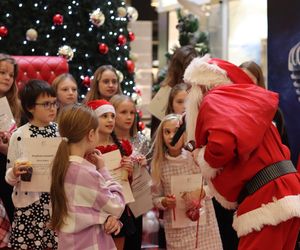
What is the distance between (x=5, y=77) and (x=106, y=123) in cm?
83

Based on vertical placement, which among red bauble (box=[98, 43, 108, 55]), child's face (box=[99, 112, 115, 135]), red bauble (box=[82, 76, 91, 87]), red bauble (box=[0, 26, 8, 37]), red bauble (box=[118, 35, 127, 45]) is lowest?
child's face (box=[99, 112, 115, 135])

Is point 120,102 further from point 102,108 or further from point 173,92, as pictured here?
point 173,92

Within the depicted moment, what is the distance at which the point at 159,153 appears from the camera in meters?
3.97

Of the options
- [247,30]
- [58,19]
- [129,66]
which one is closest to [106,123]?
[58,19]

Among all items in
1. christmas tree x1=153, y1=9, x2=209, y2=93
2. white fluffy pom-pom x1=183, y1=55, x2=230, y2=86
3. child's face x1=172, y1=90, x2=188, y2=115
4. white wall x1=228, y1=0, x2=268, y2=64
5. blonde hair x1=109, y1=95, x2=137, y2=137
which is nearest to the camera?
white fluffy pom-pom x1=183, y1=55, x2=230, y2=86

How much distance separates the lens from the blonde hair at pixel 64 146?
2.86 meters

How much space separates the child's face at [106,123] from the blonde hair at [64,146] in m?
0.69

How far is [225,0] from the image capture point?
367 inches

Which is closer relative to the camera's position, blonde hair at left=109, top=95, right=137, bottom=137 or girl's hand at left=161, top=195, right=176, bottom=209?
girl's hand at left=161, top=195, right=176, bottom=209

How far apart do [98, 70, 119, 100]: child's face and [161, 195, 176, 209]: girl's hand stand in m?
1.03

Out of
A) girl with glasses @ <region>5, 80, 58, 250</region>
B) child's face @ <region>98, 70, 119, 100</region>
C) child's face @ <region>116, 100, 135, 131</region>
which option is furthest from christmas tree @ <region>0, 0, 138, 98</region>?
girl with glasses @ <region>5, 80, 58, 250</region>

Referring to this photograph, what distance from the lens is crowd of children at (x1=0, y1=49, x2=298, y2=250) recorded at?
114 inches

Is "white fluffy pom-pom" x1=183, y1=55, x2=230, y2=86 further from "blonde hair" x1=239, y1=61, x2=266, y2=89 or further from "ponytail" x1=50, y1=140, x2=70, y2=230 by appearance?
"blonde hair" x1=239, y1=61, x2=266, y2=89

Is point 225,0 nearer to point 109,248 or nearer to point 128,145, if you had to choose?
point 128,145
